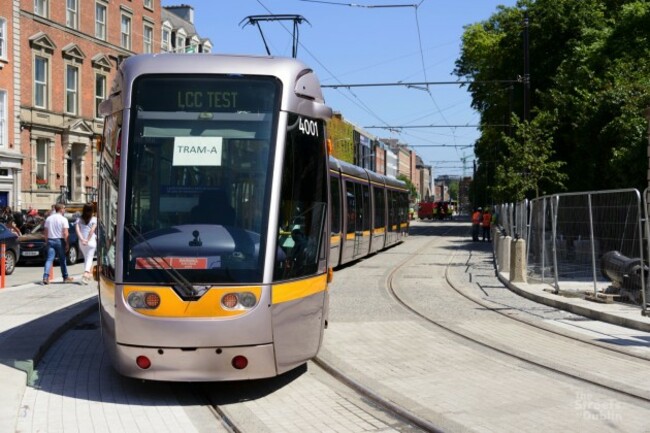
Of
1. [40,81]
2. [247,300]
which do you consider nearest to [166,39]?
[40,81]

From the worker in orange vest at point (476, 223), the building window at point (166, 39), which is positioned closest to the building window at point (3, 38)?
Result: the building window at point (166, 39)

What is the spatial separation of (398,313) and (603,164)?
17844 millimetres

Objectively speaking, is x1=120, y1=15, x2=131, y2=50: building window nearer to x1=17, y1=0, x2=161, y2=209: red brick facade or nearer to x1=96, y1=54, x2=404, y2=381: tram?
x1=17, y1=0, x2=161, y2=209: red brick facade

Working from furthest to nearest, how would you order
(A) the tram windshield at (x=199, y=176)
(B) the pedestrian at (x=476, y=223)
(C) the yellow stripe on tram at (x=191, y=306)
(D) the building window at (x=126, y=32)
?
(D) the building window at (x=126, y=32) < (B) the pedestrian at (x=476, y=223) < (A) the tram windshield at (x=199, y=176) < (C) the yellow stripe on tram at (x=191, y=306)

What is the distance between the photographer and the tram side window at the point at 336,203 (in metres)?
19.0

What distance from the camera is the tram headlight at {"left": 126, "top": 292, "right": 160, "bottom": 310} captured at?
6930 mm

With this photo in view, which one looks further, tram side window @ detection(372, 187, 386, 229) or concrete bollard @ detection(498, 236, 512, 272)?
tram side window @ detection(372, 187, 386, 229)

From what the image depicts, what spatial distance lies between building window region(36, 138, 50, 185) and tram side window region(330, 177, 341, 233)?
2362cm

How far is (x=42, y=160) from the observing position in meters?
39.9

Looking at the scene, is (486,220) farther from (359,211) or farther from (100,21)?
(100,21)

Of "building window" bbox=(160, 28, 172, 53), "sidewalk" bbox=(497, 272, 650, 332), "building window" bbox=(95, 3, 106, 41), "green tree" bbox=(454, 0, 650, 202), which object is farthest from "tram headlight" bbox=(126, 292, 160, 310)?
"building window" bbox=(160, 28, 172, 53)

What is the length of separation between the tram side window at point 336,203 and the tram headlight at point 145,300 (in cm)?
1207

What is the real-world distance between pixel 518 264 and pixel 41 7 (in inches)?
1167

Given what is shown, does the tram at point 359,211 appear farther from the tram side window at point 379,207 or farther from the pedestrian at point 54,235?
the pedestrian at point 54,235
